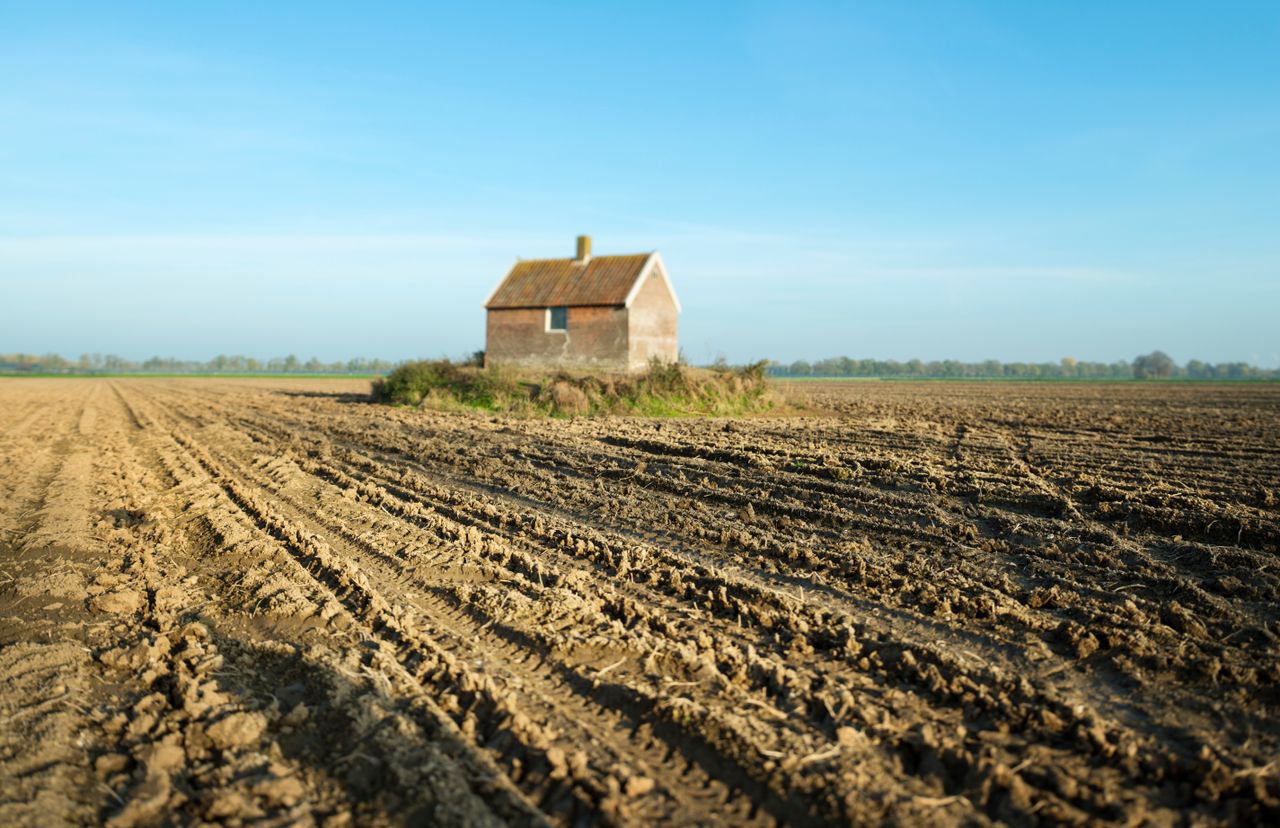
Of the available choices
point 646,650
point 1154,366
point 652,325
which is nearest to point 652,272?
point 652,325

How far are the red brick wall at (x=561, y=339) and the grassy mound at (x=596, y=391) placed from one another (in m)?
1.75

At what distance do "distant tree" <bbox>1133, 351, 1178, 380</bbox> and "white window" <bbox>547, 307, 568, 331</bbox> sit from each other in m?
122

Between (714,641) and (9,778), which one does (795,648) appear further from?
(9,778)

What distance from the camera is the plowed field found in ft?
11.2

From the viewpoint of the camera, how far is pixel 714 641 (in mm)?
5066

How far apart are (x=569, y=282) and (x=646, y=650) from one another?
1001 inches

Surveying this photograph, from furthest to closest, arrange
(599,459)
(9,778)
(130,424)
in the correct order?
(130,424) < (599,459) < (9,778)

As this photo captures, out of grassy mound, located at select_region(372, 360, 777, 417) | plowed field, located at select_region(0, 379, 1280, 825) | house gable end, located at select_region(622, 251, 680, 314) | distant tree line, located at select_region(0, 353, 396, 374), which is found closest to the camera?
plowed field, located at select_region(0, 379, 1280, 825)

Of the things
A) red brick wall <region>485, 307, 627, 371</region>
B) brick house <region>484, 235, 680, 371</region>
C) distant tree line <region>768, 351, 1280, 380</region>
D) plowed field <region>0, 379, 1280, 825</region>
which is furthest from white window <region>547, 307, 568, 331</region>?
distant tree line <region>768, 351, 1280, 380</region>

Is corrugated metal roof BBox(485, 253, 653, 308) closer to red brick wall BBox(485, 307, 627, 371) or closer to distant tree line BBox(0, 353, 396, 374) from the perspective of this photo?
red brick wall BBox(485, 307, 627, 371)

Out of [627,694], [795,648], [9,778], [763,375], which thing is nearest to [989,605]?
[795,648]

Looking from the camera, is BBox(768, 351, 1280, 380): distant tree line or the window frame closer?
the window frame

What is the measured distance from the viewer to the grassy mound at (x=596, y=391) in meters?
23.0

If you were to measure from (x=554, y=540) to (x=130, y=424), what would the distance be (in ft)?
56.2
